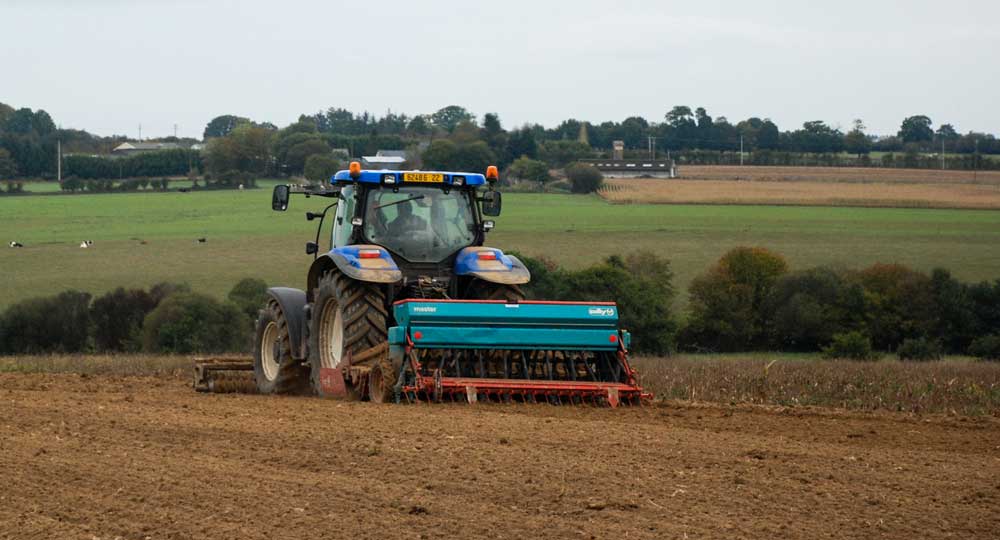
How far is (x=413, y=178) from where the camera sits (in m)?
11.9

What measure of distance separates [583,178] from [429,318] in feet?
188

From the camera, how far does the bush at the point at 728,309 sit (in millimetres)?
37959

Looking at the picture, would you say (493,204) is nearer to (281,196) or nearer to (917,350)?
(281,196)

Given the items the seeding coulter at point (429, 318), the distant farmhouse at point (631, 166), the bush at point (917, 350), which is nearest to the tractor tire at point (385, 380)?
the seeding coulter at point (429, 318)

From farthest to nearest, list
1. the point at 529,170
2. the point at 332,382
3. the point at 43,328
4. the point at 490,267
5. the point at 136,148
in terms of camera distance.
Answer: the point at 136,148
the point at 529,170
the point at 43,328
the point at 490,267
the point at 332,382

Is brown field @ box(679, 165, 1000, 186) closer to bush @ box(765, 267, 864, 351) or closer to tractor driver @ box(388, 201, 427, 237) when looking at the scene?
bush @ box(765, 267, 864, 351)

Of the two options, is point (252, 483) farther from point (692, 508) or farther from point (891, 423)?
point (891, 423)

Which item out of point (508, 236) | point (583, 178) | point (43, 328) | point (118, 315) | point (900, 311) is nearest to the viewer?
point (43, 328)

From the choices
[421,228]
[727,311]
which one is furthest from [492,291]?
[727,311]

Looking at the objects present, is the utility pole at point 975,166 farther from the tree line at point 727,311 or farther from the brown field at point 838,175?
the tree line at point 727,311

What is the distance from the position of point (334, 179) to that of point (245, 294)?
26857 mm

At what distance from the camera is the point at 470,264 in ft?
38.0

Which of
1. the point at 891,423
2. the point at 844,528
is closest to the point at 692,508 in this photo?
the point at 844,528

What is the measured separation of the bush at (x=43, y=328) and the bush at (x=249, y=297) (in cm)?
419
